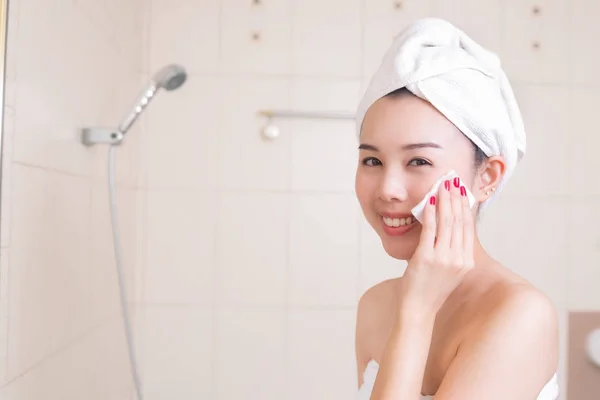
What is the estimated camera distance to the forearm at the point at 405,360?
86 centimetres

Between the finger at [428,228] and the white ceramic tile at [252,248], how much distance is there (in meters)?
1.04

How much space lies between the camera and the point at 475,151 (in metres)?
1.02

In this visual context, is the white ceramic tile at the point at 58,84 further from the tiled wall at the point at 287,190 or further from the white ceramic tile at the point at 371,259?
the white ceramic tile at the point at 371,259

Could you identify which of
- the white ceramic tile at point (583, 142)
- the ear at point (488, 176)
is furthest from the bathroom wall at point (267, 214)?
the ear at point (488, 176)

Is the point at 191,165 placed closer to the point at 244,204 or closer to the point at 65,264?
the point at 244,204

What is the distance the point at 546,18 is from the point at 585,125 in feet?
1.24

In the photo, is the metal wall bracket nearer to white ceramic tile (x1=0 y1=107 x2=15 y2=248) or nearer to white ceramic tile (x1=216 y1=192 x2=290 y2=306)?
white ceramic tile (x1=0 y1=107 x2=15 y2=248)

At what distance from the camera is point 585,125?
78.9 inches

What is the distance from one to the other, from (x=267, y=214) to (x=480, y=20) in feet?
3.11

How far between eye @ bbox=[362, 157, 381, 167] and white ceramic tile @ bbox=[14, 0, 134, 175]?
0.60 meters

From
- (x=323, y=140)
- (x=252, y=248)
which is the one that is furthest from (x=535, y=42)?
(x=252, y=248)

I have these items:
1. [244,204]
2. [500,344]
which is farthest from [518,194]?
[500,344]

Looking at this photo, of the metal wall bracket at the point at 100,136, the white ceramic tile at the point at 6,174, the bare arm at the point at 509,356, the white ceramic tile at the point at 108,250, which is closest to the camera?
the bare arm at the point at 509,356

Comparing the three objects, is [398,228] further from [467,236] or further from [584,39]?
[584,39]
